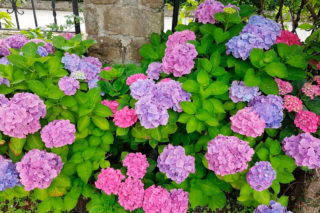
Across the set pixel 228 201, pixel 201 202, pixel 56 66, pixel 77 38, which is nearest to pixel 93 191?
pixel 201 202

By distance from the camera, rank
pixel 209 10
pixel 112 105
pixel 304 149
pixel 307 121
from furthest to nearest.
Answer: pixel 209 10
pixel 112 105
pixel 307 121
pixel 304 149

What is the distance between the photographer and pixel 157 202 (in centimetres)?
130

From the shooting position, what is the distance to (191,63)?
146cm

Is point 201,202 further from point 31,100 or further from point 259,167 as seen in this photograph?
point 31,100

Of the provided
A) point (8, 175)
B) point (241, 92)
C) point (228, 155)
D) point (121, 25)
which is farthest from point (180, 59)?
point (8, 175)

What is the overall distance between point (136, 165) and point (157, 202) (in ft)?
0.75

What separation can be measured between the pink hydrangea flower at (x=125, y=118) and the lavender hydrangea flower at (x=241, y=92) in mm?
560

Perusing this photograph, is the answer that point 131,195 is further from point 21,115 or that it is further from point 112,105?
point 21,115

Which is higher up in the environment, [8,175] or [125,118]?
[125,118]

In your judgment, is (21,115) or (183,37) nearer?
(21,115)

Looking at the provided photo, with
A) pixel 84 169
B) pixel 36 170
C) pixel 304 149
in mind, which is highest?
pixel 304 149

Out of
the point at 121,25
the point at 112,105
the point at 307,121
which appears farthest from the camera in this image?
the point at 121,25

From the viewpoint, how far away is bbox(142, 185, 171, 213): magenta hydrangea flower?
1301 mm

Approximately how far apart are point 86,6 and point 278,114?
5.09ft
